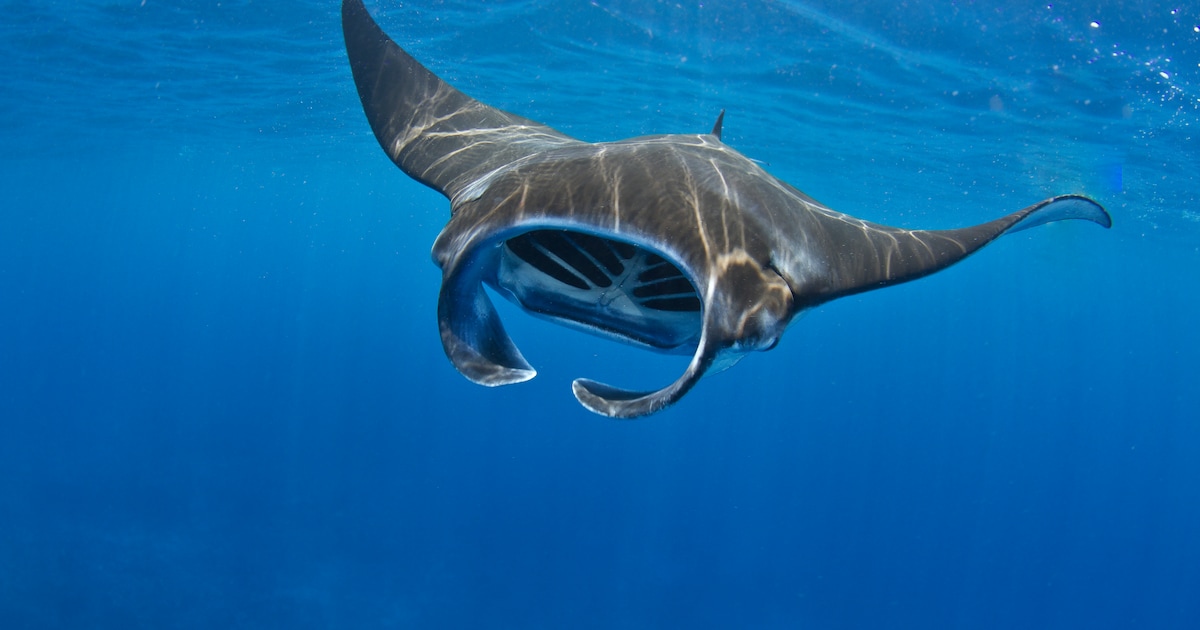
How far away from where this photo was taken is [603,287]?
3334 mm

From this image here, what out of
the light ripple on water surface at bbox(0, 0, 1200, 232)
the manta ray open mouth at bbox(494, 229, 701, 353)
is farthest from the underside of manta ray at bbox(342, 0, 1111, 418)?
the light ripple on water surface at bbox(0, 0, 1200, 232)

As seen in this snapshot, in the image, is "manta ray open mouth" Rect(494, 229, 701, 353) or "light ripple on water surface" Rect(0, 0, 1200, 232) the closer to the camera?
"manta ray open mouth" Rect(494, 229, 701, 353)

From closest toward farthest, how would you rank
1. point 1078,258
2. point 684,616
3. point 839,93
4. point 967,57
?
1. point 967,57
2. point 839,93
3. point 684,616
4. point 1078,258

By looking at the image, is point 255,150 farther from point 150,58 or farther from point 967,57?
point 967,57

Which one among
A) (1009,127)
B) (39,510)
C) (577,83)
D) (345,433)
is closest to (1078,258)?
(1009,127)

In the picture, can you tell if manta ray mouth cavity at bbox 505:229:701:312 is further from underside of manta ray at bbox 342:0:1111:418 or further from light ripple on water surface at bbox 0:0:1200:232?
light ripple on water surface at bbox 0:0:1200:232

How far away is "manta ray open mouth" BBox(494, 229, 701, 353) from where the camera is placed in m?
3.24

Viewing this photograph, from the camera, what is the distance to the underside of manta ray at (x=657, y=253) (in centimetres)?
250

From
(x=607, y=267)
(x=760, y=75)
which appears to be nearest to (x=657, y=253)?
(x=607, y=267)

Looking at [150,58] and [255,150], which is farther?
[255,150]

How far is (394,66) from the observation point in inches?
207

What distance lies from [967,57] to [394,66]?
39.3 feet

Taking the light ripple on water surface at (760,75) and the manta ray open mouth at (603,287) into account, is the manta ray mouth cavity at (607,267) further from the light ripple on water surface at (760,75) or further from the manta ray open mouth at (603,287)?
the light ripple on water surface at (760,75)

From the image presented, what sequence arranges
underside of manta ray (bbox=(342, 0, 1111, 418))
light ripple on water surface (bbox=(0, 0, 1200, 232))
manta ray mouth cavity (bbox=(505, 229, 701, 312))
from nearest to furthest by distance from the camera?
underside of manta ray (bbox=(342, 0, 1111, 418)) < manta ray mouth cavity (bbox=(505, 229, 701, 312)) < light ripple on water surface (bbox=(0, 0, 1200, 232))
